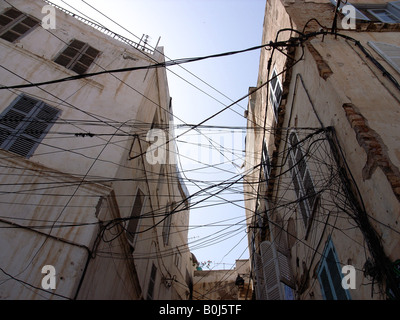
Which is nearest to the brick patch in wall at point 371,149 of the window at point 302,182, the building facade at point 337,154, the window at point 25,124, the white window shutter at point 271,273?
the building facade at point 337,154

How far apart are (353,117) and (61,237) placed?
17.9ft

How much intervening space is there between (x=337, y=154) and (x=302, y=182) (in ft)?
5.73

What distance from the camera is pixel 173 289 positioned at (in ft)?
44.4

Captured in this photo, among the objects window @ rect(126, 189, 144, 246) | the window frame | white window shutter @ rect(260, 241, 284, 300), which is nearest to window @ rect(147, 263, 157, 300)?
window @ rect(126, 189, 144, 246)

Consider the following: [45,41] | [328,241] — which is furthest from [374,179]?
[45,41]

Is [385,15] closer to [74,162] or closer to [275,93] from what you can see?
[275,93]

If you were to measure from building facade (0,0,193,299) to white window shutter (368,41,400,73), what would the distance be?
499cm

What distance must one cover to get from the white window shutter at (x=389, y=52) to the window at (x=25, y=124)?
738 cm

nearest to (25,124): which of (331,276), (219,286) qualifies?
(331,276)

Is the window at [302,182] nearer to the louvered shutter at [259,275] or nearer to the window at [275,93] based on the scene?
the window at [275,93]

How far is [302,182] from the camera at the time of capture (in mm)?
6289

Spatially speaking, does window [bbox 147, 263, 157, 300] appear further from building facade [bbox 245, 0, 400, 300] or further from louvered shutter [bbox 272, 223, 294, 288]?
louvered shutter [bbox 272, 223, 294, 288]

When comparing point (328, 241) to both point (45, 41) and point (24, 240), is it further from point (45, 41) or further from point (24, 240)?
point (45, 41)

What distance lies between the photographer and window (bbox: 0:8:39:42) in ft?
29.1
